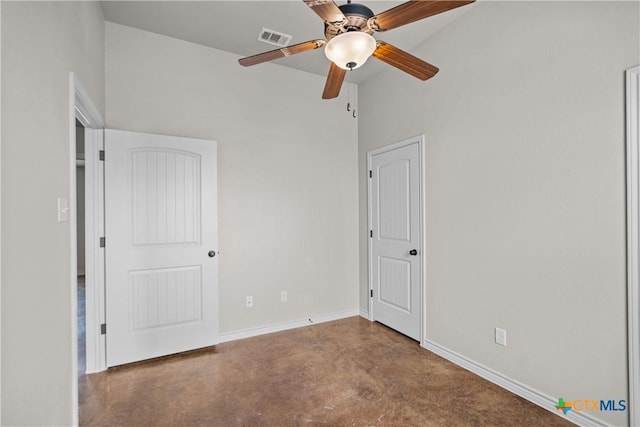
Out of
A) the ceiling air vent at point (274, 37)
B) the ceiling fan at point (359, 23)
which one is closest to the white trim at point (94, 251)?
the ceiling air vent at point (274, 37)

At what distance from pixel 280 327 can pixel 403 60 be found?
2925 millimetres

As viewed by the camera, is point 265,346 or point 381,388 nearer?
point 381,388

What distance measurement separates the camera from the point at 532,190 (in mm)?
2180

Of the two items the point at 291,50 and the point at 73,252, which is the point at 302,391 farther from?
the point at 291,50

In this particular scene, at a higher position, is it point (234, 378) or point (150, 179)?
point (150, 179)

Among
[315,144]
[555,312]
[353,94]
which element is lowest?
[555,312]

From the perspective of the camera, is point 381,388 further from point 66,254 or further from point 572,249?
point 66,254

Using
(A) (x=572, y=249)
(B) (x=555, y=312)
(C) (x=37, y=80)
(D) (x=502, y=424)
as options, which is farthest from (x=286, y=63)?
(D) (x=502, y=424)

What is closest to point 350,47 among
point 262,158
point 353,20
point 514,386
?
point 353,20

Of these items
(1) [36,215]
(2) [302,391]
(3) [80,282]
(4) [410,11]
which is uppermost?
(4) [410,11]

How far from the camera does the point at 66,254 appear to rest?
159 centimetres

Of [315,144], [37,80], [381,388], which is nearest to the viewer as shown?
[37,80]

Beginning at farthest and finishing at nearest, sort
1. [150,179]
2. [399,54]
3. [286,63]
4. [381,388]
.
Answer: [286,63] < [150,179] < [381,388] < [399,54]

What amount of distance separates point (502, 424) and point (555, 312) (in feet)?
2.61
